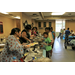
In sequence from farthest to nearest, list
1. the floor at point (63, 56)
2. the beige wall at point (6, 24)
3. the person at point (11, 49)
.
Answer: the beige wall at point (6, 24) < the floor at point (63, 56) < the person at point (11, 49)

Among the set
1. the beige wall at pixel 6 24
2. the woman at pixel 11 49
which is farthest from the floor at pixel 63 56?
the beige wall at pixel 6 24

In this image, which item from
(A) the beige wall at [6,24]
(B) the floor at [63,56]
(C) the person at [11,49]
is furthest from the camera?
(A) the beige wall at [6,24]

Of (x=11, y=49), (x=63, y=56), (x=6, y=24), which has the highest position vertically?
(x=6, y=24)

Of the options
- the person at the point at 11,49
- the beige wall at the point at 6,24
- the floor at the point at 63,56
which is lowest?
the floor at the point at 63,56

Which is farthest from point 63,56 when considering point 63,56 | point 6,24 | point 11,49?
point 6,24

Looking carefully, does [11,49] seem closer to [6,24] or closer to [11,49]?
[11,49]

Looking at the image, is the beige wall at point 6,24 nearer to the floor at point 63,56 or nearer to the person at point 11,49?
the floor at point 63,56

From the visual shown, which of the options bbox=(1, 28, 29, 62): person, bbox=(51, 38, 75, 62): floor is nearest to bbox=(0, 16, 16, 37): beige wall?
bbox=(51, 38, 75, 62): floor

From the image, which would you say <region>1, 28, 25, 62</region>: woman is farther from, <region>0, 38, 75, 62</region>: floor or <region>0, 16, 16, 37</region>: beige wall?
<region>0, 16, 16, 37</region>: beige wall

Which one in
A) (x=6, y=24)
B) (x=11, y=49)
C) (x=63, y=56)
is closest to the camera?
(x=11, y=49)

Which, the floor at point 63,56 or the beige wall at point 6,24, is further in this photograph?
the beige wall at point 6,24
